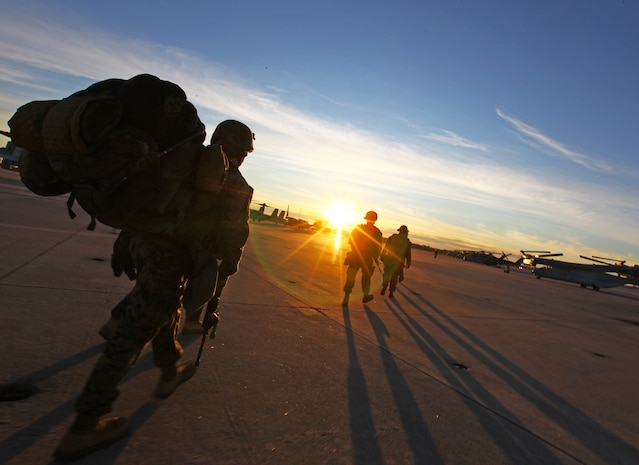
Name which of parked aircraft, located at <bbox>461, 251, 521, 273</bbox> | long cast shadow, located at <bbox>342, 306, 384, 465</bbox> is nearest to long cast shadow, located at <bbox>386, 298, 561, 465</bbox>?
long cast shadow, located at <bbox>342, 306, 384, 465</bbox>

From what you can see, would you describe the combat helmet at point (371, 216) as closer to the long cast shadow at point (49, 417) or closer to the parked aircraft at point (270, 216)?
the long cast shadow at point (49, 417)

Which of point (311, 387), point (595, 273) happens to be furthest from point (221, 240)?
point (595, 273)

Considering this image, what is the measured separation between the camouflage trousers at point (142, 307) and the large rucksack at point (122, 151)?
0.56 feet

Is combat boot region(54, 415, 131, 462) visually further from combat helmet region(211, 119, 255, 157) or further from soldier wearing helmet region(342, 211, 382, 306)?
soldier wearing helmet region(342, 211, 382, 306)

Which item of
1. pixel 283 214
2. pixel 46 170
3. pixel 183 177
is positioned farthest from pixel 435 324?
pixel 283 214

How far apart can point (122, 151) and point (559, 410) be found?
3799mm

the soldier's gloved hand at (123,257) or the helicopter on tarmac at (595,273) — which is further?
the helicopter on tarmac at (595,273)

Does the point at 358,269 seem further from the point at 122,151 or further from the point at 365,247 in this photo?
the point at 122,151

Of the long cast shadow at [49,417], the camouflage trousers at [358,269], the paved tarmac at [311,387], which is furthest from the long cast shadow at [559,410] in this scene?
the long cast shadow at [49,417]

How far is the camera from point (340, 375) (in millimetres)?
3094

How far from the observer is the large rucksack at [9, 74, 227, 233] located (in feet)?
5.13

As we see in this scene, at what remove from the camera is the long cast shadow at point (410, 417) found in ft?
7.08

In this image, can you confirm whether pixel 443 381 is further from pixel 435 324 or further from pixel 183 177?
pixel 183 177

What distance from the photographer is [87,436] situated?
1.73m
